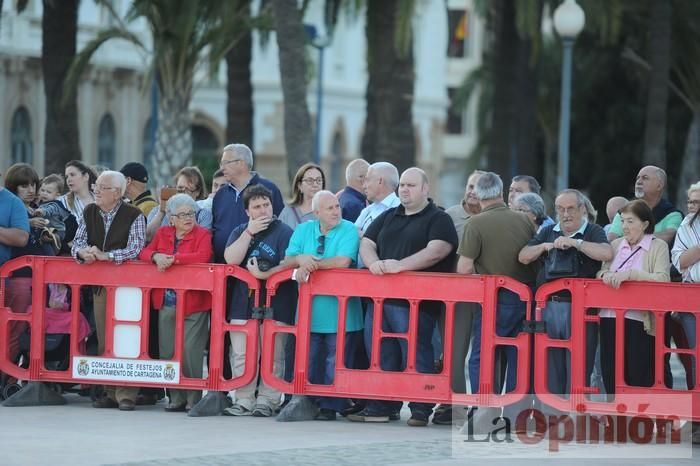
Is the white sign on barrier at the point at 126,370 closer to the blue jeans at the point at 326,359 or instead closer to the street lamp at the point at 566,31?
the blue jeans at the point at 326,359

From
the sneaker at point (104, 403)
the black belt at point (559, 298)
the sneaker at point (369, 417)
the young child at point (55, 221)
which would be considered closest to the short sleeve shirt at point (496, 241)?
the black belt at point (559, 298)

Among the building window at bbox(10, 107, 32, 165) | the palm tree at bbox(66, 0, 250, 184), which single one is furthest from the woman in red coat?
the building window at bbox(10, 107, 32, 165)

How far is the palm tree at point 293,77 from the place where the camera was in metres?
25.0

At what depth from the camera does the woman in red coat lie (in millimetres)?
12984

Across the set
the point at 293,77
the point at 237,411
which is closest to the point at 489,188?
the point at 237,411

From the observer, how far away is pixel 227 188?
1377 centimetres

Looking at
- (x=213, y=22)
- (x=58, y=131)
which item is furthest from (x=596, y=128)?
(x=58, y=131)

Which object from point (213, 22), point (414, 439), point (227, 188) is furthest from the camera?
point (213, 22)

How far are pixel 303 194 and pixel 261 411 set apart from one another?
194cm

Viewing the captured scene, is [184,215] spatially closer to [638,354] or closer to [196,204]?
[196,204]

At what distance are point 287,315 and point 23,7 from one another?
52.5 ft

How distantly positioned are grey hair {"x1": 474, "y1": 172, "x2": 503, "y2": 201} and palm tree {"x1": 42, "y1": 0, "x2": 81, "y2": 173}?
1442 cm

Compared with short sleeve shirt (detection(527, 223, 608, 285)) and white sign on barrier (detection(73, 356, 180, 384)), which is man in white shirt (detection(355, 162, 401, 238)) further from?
white sign on barrier (detection(73, 356, 180, 384))

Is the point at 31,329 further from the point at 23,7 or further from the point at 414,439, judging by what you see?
the point at 23,7
